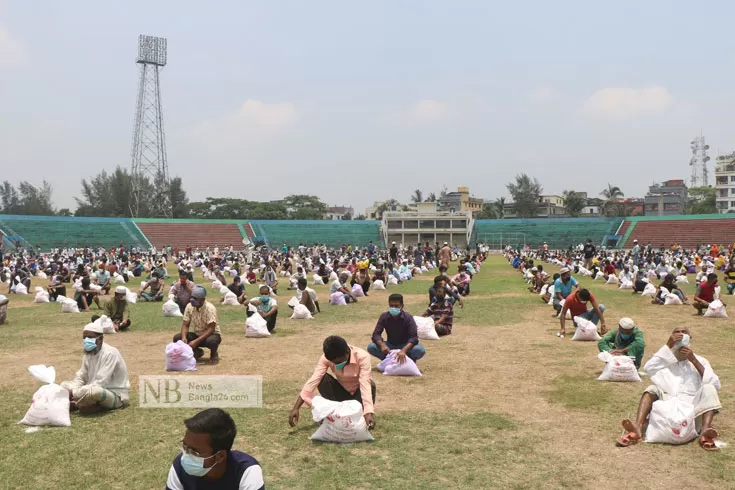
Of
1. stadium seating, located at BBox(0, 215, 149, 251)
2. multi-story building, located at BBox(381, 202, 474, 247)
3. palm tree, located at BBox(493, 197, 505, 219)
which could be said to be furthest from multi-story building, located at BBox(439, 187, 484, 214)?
stadium seating, located at BBox(0, 215, 149, 251)

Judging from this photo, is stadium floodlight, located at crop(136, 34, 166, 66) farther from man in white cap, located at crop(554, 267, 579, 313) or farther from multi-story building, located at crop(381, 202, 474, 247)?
man in white cap, located at crop(554, 267, 579, 313)

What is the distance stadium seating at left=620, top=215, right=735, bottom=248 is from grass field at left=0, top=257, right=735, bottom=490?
5306cm

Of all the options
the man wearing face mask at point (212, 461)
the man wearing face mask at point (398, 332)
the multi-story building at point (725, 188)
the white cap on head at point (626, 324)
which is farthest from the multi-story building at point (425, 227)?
the man wearing face mask at point (212, 461)

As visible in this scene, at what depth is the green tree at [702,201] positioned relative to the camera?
87.2m

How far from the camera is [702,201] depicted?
90.8 metres

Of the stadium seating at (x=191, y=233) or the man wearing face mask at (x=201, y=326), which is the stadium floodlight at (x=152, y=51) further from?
the man wearing face mask at (x=201, y=326)

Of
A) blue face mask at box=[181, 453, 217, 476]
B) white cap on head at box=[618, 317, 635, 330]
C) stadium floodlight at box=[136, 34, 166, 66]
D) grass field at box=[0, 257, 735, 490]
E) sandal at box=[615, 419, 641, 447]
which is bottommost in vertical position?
grass field at box=[0, 257, 735, 490]

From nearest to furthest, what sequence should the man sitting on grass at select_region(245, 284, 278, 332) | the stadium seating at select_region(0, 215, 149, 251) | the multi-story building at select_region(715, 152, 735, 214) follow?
the man sitting on grass at select_region(245, 284, 278, 332), the stadium seating at select_region(0, 215, 149, 251), the multi-story building at select_region(715, 152, 735, 214)

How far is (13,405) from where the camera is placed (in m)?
6.71

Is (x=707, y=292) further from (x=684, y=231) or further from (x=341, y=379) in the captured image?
(x=684, y=231)

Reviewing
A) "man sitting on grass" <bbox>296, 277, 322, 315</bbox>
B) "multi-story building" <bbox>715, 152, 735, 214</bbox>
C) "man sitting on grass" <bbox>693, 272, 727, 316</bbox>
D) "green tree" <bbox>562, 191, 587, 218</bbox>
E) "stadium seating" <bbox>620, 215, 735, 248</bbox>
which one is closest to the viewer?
"man sitting on grass" <bbox>693, 272, 727, 316</bbox>

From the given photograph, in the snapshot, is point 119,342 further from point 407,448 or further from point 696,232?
point 696,232

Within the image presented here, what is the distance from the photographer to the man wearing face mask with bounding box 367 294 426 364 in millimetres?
7923

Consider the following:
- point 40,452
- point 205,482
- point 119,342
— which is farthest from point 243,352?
point 205,482
